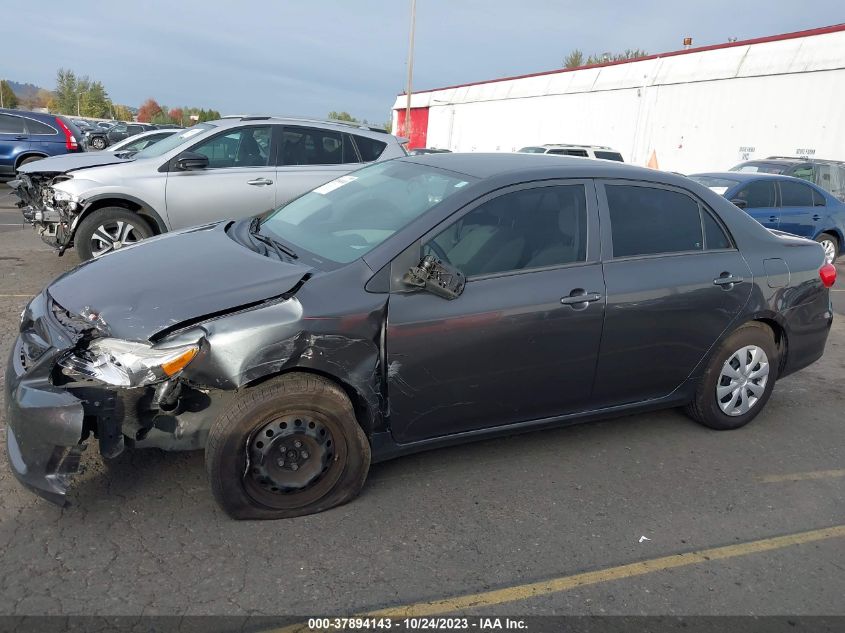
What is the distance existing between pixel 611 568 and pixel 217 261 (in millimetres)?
2365

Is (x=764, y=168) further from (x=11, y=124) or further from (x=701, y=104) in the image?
(x=11, y=124)

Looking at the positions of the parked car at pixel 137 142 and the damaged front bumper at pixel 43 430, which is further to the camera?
the parked car at pixel 137 142

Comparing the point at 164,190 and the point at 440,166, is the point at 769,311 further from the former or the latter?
the point at 164,190

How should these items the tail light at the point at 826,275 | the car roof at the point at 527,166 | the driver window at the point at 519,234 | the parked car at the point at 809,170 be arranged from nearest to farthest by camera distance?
the driver window at the point at 519,234 < the car roof at the point at 527,166 < the tail light at the point at 826,275 < the parked car at the point at 809,170

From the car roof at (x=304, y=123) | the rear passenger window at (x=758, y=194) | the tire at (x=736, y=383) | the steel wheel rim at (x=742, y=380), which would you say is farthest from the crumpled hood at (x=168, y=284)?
the rear passenger window at (x=758, y=194)

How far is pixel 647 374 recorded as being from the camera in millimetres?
4148

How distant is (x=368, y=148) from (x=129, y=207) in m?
2.80

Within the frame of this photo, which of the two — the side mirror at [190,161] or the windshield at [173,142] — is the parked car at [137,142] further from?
the side mirror at [190,161]

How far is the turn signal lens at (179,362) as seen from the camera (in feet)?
9.59

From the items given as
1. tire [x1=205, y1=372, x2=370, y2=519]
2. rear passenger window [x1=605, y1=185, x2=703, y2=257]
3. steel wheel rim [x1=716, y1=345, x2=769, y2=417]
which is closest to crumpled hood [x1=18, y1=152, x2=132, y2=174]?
tire [x1=205, y1=372, x2=370, y2=519]

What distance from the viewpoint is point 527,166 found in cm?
397

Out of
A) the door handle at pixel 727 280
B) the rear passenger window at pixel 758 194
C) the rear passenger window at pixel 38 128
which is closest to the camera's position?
the door handle at pixel 727 280

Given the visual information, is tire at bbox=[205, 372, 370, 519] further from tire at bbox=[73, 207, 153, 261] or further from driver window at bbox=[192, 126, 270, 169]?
driver window at bbox=[192, 126, 270, 169]

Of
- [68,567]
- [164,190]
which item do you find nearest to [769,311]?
[68,567]
